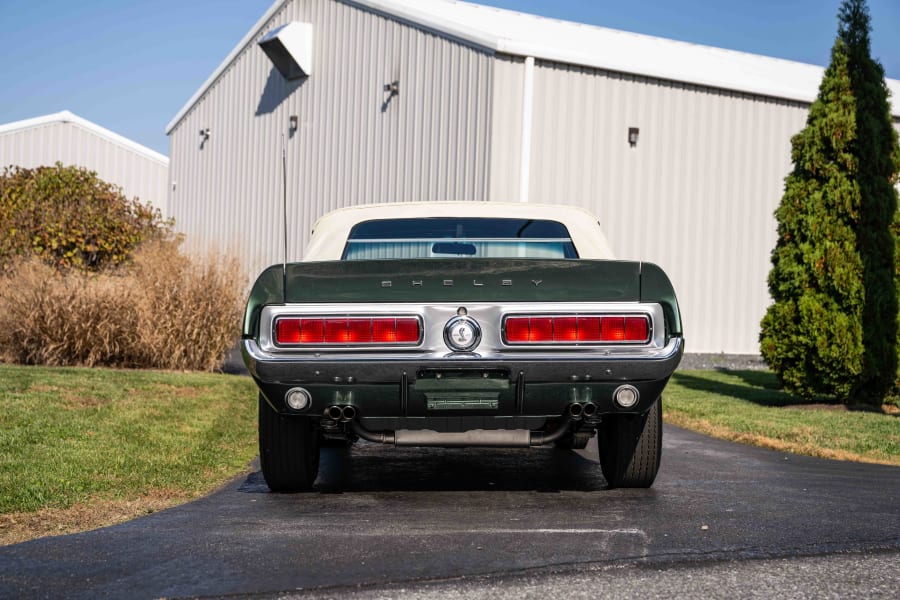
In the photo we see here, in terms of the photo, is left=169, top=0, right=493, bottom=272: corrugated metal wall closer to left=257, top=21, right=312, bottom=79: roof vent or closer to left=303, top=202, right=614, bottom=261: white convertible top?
left=257, top=21, right=312, bottom=79: roof vent

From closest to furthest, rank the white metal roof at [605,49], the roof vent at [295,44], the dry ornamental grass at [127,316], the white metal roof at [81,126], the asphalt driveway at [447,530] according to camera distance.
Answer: the asphalt driveway at [447,530] → the dry ornamental grass at [127,316] → the white metal roof at [605,49] → the roof vent at [295,44] → the white metal roof at [81,126]

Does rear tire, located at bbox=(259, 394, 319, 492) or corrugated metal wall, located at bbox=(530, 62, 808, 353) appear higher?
corrugated metal wall, located at bbox=(530, 62, 808, 353)

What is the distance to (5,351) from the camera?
12328 mm

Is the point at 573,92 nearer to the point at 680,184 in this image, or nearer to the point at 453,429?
the point at 680,184

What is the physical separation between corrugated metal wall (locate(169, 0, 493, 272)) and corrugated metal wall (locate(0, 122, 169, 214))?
9917mm

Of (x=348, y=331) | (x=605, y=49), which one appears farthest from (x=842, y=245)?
(x=605, y=49)

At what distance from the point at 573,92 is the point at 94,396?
9.82 meters

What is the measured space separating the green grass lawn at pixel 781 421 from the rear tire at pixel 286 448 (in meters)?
4.03

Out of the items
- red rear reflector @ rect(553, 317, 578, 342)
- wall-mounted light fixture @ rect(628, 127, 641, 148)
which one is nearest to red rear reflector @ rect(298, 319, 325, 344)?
red rear reflector @ rect(553, 317, 578, 342)

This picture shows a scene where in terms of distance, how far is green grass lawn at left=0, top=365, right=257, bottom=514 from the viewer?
18.3 feet

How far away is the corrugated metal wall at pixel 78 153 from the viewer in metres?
35.7

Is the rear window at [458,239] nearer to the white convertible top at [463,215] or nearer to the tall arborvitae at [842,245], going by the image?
the white convertible top at [463,215]

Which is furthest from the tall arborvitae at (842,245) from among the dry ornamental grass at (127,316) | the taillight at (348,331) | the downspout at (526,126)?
the taillight at (348,331)

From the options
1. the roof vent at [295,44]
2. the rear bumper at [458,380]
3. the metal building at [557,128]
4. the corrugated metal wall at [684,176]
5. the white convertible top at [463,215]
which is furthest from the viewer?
the roof vent at [295,44]
